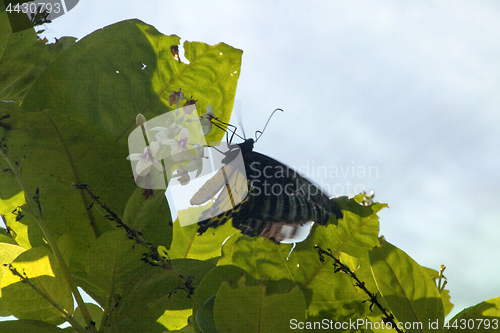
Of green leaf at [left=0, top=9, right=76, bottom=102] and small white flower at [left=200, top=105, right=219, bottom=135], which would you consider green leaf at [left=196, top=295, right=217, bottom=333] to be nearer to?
small white flower at [left=200, top=105, right=219, bottom=135]

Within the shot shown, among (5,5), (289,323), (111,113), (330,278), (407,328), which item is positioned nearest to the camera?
(289,323)

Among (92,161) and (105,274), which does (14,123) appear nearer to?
(92,161)

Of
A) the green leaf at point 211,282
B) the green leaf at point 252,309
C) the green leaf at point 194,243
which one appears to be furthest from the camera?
the green leaf at point 194,243

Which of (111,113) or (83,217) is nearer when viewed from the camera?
(83,217)

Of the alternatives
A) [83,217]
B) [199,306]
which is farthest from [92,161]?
[199,306]

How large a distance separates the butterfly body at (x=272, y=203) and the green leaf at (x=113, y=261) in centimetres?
32

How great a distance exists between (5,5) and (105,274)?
2.93 ft

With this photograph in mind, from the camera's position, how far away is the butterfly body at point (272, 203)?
3.73 ft

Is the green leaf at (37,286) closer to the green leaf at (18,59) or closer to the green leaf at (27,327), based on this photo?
the green leaf at (27,327)

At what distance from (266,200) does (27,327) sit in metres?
1.13

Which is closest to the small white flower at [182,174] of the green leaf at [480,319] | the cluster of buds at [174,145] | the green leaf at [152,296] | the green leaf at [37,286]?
the cluster of buds at [174,145]

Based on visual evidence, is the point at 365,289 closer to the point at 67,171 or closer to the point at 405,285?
the point at 405,285

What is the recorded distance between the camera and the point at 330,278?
88 cm

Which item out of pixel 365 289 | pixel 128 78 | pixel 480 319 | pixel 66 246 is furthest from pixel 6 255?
pixel 480 319
